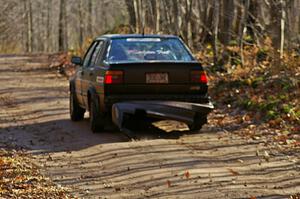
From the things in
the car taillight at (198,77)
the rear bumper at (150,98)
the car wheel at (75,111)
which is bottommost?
the car wheel at (75,111)

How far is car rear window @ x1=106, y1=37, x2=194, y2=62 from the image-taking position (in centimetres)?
1221

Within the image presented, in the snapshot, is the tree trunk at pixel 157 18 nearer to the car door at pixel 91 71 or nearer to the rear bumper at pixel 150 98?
the car door at pixel 91 71

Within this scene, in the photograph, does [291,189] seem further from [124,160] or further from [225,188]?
[124,160]

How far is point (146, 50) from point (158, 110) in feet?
4.38

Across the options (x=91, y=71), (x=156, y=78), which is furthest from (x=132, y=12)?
(x=156, y=78)

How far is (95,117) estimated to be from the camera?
12.3 metres

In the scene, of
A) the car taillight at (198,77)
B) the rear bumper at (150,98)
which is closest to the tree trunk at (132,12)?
the car taillight at (198,77)

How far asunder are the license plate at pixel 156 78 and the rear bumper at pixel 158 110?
347 millimetres

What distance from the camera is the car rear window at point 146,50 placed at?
12.2 meters

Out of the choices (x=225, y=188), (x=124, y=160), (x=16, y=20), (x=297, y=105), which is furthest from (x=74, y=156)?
(x=16, y=20)

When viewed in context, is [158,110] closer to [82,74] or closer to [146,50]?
[146,50]

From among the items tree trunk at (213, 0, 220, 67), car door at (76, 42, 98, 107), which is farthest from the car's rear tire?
tree trunk at (213, 0, 220, 67)

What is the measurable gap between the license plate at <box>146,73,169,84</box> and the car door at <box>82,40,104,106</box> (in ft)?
3.85

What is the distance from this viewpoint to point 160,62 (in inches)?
467
